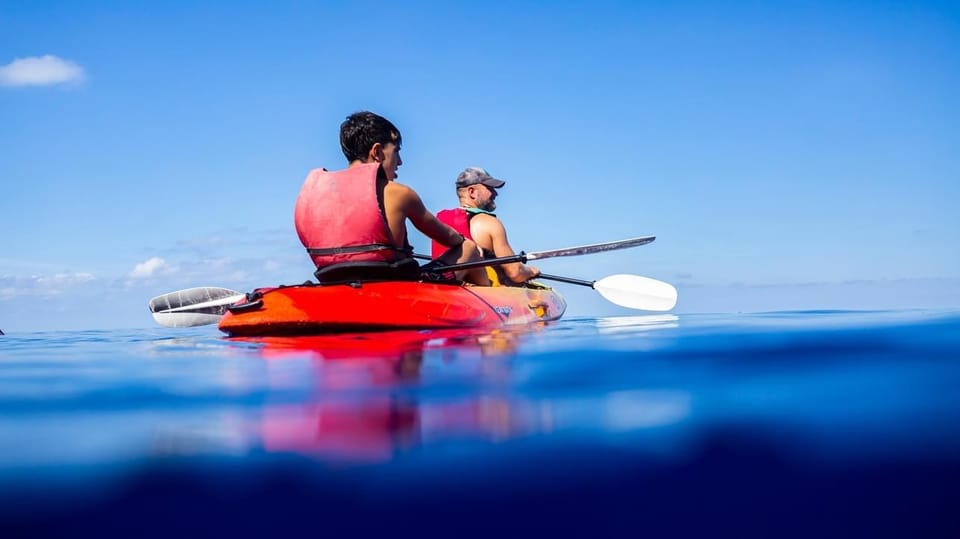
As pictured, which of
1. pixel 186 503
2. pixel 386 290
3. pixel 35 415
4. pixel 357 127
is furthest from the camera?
pixel 357 127

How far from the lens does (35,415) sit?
2.42 metres

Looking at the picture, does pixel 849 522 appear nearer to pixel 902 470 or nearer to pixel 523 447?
pixel 902 470

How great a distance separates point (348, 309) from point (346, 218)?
0.89m

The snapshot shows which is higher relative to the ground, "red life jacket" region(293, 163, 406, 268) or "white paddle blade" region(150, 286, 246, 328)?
Result: "red life jacket" region(293, 163, 406, 268)

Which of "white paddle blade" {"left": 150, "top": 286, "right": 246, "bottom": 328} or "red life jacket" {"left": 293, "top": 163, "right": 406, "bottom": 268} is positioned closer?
"red life jacket" {"left": 293, "top": 163, "right": 406, "bottom": 268}

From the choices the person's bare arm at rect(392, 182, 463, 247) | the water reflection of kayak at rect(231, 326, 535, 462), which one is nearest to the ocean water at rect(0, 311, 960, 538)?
the water reflection of kayak at rect(231, 326, 535, 462)

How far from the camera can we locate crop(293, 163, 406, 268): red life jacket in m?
5.98

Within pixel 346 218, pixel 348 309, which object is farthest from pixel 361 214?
pixel 348 309

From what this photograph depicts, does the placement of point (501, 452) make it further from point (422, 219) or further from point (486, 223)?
point (486, 223)

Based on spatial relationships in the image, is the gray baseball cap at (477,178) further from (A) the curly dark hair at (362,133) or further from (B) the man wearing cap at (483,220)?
(A) the curly dark hair at (362,133)

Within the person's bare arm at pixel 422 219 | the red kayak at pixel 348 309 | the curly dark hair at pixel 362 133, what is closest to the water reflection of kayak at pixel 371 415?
the red kayak at pixel 348 309

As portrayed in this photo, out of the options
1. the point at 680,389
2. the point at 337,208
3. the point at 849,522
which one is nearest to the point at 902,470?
the point at 849,522

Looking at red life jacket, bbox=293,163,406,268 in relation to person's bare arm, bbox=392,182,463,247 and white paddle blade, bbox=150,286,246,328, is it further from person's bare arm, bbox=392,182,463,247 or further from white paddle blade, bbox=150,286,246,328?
white paddle blade, bbox=150,286,246,328

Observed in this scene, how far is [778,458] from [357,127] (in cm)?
552
